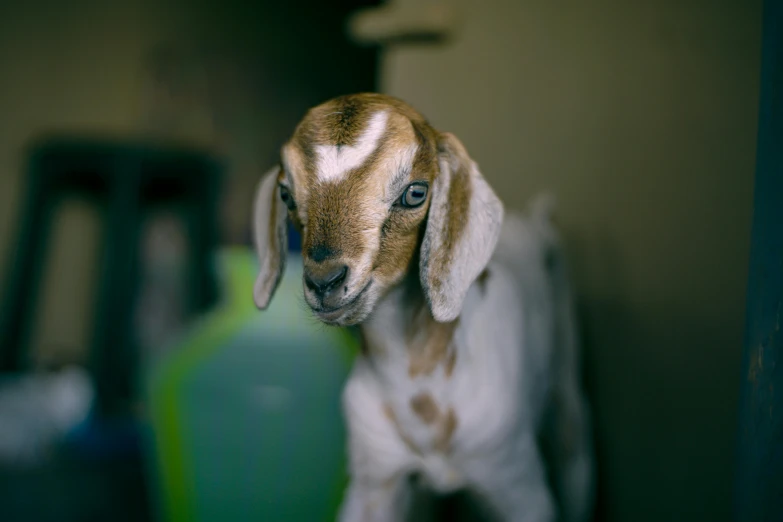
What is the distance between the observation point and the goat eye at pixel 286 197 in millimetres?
539

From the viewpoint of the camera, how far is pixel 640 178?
0.84 m

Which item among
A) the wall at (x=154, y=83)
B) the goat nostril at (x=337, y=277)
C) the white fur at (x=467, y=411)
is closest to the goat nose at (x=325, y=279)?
the goat nostril at (x=337, y=277)

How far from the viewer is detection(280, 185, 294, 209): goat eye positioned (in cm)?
54

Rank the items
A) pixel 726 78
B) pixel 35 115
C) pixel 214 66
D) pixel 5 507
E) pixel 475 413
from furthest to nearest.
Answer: pixel 214 66
pixel 35 115
pixel 5 507
pixel 726 78
pixel 475 413

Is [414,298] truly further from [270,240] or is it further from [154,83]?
[154,83]

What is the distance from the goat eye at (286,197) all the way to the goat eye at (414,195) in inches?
4.0

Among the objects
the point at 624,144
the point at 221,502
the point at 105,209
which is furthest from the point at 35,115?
the point at 624,144

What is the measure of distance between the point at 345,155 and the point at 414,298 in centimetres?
17

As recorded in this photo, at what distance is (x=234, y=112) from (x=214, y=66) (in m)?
0.16

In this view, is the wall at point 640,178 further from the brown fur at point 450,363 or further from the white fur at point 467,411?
the brown fur at point 450,363

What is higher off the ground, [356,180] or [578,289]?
[356,180]

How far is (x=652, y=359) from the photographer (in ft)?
2.80


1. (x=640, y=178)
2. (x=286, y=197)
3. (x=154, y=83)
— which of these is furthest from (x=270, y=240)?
(x=154, y=83)

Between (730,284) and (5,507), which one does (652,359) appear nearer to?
(730,284)
